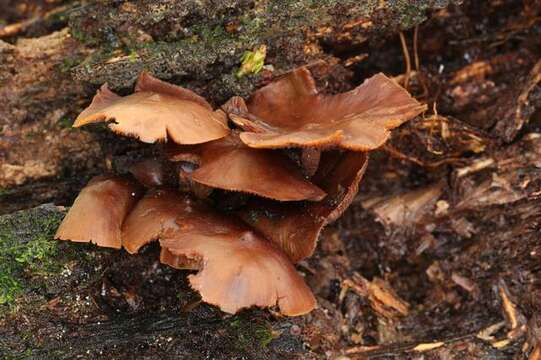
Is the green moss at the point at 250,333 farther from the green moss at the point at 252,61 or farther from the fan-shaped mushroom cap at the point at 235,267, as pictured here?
the green moss at the point at 252,61

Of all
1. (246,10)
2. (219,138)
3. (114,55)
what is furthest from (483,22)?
(114,55)

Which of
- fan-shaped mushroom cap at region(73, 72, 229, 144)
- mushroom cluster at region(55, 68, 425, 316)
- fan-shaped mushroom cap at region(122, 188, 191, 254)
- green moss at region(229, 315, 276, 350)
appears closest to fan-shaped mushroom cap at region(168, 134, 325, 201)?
mushroom cluster at region(55, 68, 425, 316)

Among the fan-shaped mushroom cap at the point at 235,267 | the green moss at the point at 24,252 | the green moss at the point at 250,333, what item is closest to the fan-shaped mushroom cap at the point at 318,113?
the fan-shaped mushroom cap at the point at 235,267

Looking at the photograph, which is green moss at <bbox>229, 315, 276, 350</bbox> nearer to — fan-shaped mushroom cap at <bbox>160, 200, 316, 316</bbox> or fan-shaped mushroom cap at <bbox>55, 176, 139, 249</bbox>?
fan-shaped mushroom cap at <bbox>160, 200, 316, 316</bbox>

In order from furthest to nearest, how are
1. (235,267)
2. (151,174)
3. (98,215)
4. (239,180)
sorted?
(151,174) → (98,215) → (239,180) → (235,267)

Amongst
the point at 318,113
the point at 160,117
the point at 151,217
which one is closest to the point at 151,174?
the point at 151,217

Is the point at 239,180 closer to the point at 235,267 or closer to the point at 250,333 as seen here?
the point at 235,267

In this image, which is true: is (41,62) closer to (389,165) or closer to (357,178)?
(357,178)
